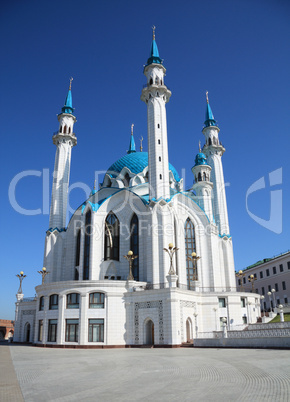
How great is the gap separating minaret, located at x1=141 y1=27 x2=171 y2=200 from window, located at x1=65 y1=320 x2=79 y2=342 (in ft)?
45.8

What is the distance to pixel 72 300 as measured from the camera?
95.8ft

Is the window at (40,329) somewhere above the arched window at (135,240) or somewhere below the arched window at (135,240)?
below

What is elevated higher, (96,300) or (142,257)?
(142,257)

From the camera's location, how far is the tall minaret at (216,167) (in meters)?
44.0

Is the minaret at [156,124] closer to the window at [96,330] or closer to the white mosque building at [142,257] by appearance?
the white mosque building at [142,257]

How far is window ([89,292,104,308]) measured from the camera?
28562 mm

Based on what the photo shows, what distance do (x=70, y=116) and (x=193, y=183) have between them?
1934cm

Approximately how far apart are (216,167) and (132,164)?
469 inches

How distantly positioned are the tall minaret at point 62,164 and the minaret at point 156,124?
11629 millimetres

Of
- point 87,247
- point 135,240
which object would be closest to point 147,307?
point 135,240

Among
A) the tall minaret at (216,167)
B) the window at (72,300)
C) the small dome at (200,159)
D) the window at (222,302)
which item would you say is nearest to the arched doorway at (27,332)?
the window at (72,300)

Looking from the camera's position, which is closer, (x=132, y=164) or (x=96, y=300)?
(x=96, y=300)

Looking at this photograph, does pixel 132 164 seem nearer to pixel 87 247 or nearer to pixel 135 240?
pixel 135 240

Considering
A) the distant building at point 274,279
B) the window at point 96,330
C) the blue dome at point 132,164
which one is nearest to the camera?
the window at point 96,330
